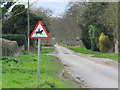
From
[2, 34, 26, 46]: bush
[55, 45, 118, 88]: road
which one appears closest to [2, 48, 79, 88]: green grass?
[55, 45, 118, 88]: road

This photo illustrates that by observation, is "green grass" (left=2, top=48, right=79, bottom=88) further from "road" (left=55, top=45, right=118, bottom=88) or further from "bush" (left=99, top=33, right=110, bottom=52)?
"bush" (left=99, top=33, right=110, bottom=52)

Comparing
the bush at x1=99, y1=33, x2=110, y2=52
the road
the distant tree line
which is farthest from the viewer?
the distant tree line

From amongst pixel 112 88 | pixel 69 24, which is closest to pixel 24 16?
pixel 69 24

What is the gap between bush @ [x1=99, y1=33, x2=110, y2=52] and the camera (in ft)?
138

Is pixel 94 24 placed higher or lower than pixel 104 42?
higher

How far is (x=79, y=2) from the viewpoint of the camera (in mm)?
54031

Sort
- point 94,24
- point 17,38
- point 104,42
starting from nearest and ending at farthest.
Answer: point 17,38 < point 104,42 < point 94,24

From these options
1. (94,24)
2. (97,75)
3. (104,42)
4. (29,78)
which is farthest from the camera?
(94,24)

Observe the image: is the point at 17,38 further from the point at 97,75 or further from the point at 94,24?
the point at 97,75

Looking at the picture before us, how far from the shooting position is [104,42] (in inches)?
1684

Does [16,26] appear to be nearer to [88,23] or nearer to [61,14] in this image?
[88,23]

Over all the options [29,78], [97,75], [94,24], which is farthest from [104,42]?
[29,78]

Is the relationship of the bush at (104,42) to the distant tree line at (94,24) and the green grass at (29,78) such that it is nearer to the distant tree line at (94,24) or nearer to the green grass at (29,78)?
the distant tree line at (94,24)

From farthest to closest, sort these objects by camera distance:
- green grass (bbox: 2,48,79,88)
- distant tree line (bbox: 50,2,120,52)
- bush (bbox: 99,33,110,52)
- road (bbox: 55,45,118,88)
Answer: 1. distant tree line (bbox: 50,2,120,52)
2. bush (bbox: 99,33,110,52)
3. road (bbox: 55,45,118,88)
4. green grass (bbox: 2,48,79,88)
